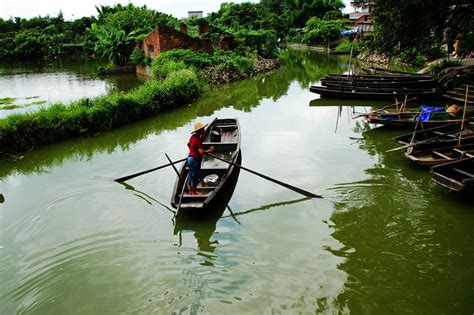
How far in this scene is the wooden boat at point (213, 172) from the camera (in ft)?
21.4

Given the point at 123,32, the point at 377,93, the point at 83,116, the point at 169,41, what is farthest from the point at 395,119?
the point at 123,32

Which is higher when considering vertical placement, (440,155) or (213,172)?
(440,155)

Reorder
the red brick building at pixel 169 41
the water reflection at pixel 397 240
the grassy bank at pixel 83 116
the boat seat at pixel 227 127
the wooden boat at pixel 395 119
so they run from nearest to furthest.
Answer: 1. the water reflection at pixel 397 240
2. the grassy bank at pixel 83 116
3. the boat seat at pixel 227 127
4. the wooden boat at pixel 395 119
5. the red brick building at pixel 169 41

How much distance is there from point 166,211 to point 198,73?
1392 centimetres

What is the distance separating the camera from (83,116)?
12.0 meters

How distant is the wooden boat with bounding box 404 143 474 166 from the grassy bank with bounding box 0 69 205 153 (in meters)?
9.34

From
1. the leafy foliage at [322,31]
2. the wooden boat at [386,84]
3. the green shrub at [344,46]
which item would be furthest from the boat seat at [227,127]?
the leafy foliage at [322,31]

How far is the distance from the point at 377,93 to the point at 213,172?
1112 centimetres

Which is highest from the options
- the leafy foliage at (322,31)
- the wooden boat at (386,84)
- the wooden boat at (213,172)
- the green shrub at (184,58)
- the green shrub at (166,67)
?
the leafy foliage at (322,31)

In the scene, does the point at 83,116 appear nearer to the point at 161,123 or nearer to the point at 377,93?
the point at 161,123

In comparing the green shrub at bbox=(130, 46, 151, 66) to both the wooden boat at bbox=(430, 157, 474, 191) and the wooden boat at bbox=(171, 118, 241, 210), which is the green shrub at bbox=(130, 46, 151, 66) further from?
the wooden boat at bbox=(430, 157, 474, 191)

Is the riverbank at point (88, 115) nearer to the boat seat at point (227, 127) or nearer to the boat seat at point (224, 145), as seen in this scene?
the boat seat at point (227, 127)

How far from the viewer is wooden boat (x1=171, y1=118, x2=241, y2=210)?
6.54 metres

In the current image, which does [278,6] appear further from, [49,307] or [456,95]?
[49,307]
